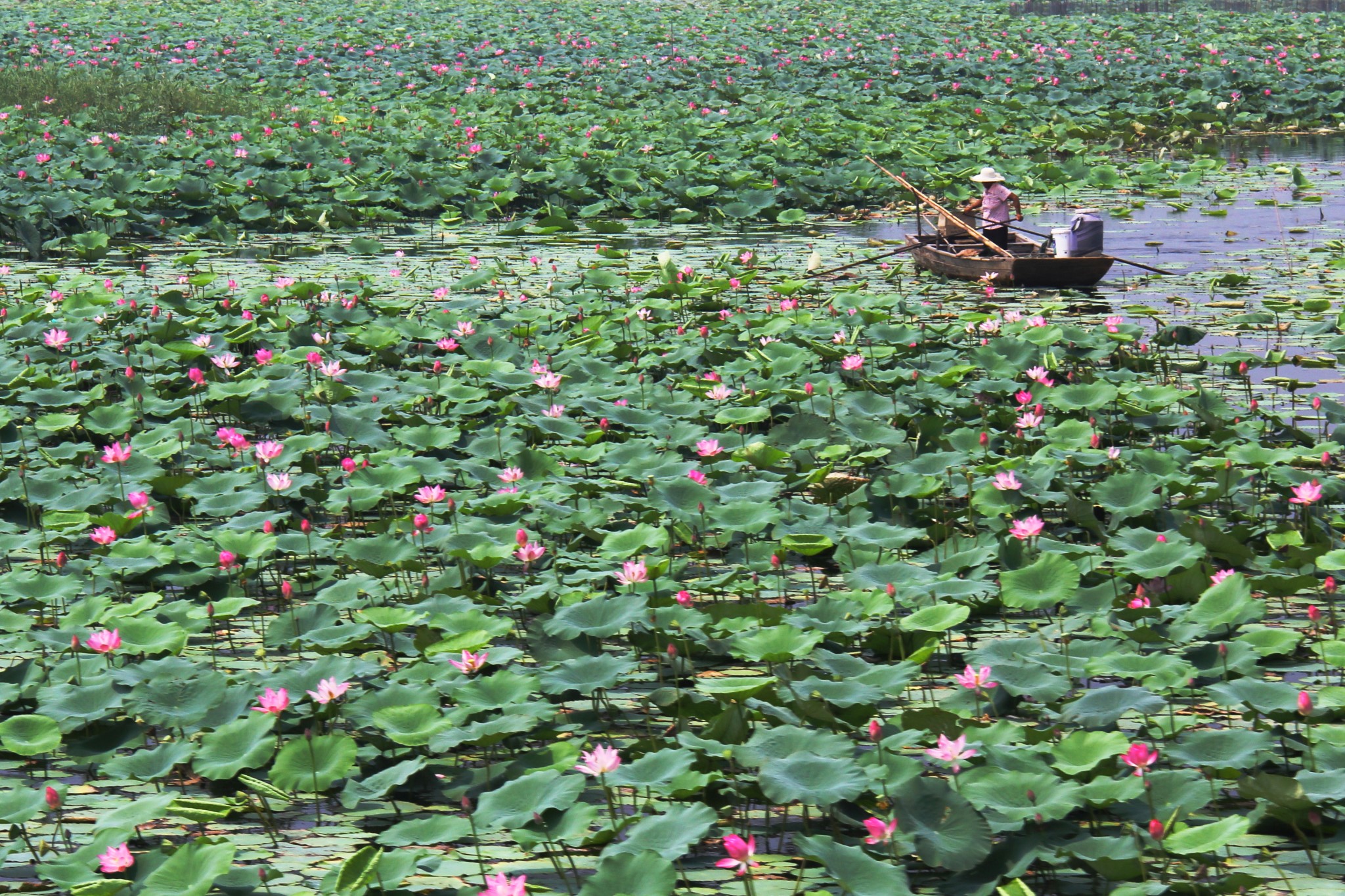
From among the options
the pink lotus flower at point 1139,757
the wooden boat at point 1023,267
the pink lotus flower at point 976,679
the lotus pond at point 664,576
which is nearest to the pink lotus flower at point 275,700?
the lotus pond at point 664,576

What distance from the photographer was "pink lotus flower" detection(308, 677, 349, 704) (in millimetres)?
3139

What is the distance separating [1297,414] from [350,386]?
396cm

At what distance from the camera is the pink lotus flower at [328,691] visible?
3.14m

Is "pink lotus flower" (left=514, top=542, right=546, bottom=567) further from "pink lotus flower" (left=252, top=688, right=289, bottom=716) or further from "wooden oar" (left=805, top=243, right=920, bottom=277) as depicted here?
"wooden oar" (left=805, top=243, right=920, bottom=277)

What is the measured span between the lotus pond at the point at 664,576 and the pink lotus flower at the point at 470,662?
0.01m

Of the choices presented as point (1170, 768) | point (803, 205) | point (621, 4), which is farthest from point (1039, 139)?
point (621, 4)

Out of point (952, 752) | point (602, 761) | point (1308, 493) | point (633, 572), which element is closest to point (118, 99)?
point (633, 572)

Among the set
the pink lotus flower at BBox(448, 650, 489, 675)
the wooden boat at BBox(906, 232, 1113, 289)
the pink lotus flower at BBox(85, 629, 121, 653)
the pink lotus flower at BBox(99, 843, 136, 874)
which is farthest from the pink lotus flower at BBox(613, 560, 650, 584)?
the wooden boat at BBox(906, 232, 1113, 289)

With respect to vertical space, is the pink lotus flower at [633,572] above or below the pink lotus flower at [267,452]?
below

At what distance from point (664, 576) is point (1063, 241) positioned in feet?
19.0

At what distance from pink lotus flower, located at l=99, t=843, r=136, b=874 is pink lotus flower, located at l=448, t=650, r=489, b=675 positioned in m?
0.87

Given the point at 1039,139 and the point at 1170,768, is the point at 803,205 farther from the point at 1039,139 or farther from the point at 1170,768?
the point at 1170,768

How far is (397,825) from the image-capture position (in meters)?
2.73

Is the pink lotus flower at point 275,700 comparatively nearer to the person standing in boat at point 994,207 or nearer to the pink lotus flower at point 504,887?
the pink lotus flower at point 504,887
